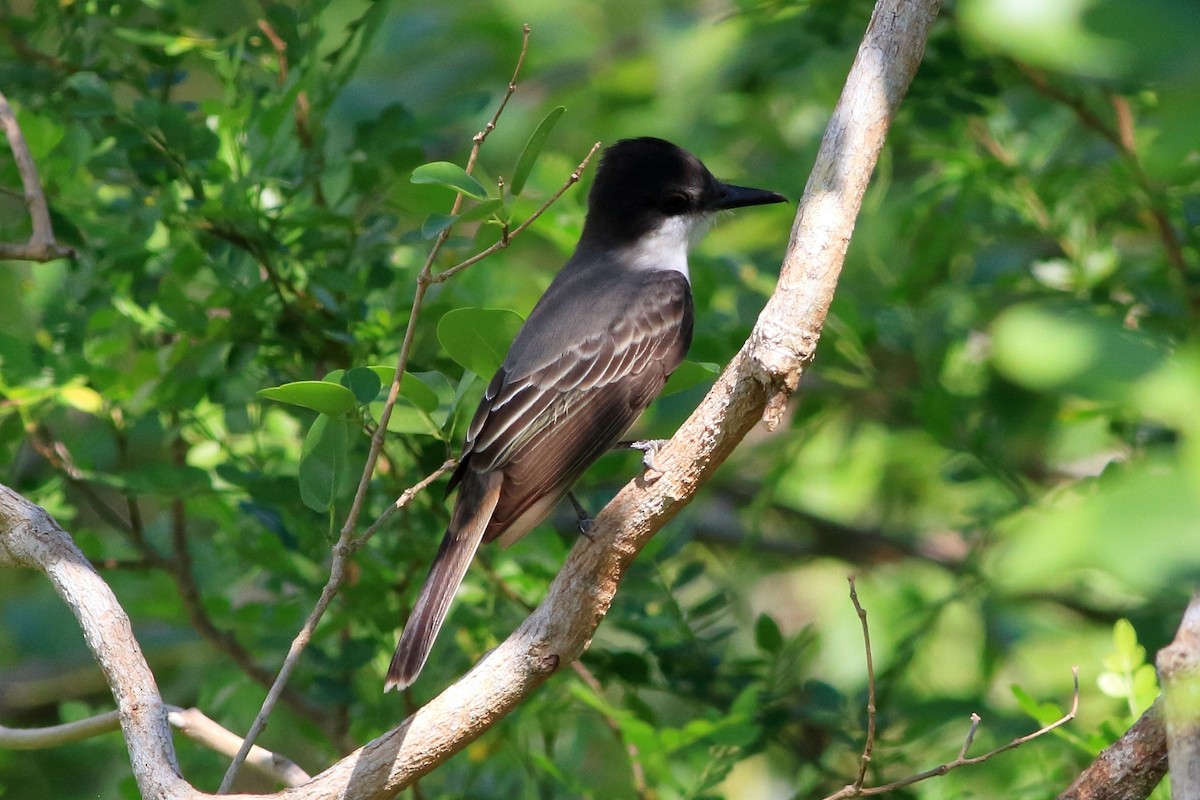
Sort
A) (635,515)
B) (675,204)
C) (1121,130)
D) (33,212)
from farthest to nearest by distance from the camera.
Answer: (675,204) → (1121,130) → (33,212) → (635,515)

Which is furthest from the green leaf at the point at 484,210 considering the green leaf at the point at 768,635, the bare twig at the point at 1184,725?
the green leaf at the point at 768,635

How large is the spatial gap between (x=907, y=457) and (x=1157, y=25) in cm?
506

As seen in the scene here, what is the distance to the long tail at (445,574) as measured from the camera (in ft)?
10.5

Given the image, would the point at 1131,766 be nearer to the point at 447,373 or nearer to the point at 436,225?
the point at 436,225

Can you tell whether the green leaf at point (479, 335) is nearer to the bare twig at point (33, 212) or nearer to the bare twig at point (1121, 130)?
the bare twig at point (33, 212)

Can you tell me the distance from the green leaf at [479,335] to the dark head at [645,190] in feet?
6.69

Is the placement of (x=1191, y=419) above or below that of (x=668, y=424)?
above

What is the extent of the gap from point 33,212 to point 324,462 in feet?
4.31

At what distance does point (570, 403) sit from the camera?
3975 millimetres

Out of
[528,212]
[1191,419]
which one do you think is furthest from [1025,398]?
[1191,419]

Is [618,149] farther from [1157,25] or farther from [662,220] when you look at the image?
[1157,25]

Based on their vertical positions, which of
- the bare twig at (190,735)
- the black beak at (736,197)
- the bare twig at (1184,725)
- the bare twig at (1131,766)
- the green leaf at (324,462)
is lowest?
the bare twig at (190,735)

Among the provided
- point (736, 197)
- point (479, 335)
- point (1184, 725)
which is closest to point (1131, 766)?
point (1184, 725)

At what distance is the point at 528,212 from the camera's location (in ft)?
13.9
